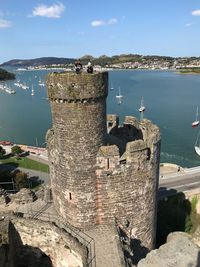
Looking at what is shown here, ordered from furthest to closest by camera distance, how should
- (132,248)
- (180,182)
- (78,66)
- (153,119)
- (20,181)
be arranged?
1. (153,119)
2. (20,181)
3. (180,182)
4. (132,248)
5. (78,66)

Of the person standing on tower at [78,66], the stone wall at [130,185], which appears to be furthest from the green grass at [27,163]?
the person standing on tower at [78,66]

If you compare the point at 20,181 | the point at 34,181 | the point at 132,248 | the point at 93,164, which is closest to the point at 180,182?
the point at 34,181

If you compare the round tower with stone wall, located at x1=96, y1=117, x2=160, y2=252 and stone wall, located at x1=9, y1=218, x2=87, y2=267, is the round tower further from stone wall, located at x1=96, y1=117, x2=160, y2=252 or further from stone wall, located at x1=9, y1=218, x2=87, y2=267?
stone wall, located at x1=9, y1=218, x2=87, y2=267

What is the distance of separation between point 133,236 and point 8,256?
5.40 meters

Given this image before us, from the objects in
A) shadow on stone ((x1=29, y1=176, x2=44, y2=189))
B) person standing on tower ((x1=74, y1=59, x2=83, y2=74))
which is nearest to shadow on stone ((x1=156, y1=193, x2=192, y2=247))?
shadow on stone ((x1=29, y1=176, x2=44, y2=189))

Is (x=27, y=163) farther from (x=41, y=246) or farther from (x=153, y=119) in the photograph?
(x=153, y=119)

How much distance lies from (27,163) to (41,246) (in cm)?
2651

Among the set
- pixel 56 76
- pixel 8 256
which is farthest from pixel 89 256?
pixel 56 76

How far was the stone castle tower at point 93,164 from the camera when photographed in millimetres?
10508

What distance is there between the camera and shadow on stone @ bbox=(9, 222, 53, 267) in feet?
41.5

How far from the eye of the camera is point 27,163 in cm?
3800

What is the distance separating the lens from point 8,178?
3147cm

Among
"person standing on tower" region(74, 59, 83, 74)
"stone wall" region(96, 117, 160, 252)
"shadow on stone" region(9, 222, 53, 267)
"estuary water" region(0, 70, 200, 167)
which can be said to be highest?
"person standing on tower" region(74, 59, 83, 74)

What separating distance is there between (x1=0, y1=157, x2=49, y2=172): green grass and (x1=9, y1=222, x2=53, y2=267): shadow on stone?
889 inches
